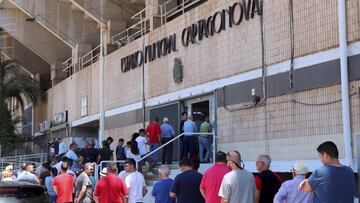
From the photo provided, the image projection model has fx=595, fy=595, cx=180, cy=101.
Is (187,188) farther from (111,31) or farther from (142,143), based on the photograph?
(111,31)

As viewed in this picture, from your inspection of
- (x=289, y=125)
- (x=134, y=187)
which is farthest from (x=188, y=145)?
(x=134, y=187)

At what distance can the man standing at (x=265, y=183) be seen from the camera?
7973mm

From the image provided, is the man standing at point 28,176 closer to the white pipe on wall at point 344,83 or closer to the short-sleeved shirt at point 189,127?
the short-sleeved shirt at point 189,127

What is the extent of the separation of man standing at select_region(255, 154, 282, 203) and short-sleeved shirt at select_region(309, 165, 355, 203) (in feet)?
5.39

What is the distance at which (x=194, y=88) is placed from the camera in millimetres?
18906

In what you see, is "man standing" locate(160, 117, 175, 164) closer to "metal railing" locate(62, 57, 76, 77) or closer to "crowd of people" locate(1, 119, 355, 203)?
"crowd of people" locate(1, 119, 355, 203)

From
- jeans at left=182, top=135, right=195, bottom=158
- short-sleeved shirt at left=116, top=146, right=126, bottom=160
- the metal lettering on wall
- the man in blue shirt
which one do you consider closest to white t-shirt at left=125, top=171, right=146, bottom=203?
the man in blue shirt

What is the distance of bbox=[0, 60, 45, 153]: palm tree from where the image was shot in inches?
1337

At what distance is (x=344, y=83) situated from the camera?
39.7 feet

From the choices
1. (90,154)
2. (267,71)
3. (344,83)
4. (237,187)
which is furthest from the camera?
(90,154)

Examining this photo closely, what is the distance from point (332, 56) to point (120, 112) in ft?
45.3

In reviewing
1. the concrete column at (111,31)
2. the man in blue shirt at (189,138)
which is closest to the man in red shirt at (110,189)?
the man in blue shirt at (189,138)

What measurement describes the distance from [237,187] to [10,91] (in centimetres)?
2951

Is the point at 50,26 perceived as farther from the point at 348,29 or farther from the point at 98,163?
the point at 348,29
